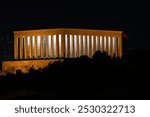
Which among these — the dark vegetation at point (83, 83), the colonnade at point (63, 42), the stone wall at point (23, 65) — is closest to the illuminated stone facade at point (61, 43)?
the colonnade at point (63, 42)

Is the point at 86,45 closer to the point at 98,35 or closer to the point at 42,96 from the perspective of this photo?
the point at 98,35

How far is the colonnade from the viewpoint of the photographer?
69.8 m

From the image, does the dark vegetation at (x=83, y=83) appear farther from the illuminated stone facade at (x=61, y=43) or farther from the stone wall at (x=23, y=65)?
the illuminated stone facade at (x=61, y=43)

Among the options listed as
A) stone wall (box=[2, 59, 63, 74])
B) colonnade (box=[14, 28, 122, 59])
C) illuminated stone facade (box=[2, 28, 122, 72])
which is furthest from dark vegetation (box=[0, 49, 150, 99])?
colonnade (box=[14, 28, 122, 59])

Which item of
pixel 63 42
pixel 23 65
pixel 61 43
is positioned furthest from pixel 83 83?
pixel 61 43

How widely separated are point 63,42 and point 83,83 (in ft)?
114

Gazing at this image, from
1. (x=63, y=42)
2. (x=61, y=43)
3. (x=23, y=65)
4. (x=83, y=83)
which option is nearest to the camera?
(x=83, y=83)

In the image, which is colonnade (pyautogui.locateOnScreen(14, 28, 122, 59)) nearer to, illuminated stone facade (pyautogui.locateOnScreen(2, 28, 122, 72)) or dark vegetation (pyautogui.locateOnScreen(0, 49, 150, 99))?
illuminated stone facade (pyautogui.locateOnScreen(2, 28, 122, 72))

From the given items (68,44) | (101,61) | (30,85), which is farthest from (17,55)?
(30,85)

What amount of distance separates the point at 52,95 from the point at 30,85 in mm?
6671

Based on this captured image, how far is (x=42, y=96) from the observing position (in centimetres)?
2988

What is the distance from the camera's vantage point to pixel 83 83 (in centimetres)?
3478

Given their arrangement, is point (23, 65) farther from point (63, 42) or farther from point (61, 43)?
point (61, 43)

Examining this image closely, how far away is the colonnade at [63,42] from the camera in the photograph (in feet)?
229
